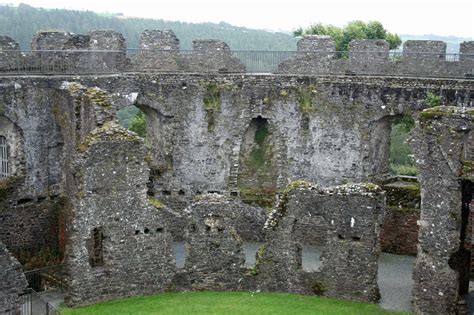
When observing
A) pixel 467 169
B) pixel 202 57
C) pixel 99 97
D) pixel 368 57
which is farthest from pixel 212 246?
pixel 368 57

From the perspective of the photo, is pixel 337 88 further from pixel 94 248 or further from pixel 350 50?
pixel 94 248

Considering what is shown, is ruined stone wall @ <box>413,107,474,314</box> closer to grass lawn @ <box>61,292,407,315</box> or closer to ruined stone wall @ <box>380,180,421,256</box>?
grass lawn @ <box>61,292,407,315</box>

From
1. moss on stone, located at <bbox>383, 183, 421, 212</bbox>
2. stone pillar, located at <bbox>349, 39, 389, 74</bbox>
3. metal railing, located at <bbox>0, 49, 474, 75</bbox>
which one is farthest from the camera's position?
stone pillar, located at <bbox>349, 39, 389, 74</bbox>

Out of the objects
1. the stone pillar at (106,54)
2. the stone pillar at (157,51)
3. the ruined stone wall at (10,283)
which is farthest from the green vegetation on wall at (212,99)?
the ruined stone wall at (10,283)

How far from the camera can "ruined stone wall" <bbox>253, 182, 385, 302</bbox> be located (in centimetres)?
2352

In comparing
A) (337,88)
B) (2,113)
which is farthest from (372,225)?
(2,113)

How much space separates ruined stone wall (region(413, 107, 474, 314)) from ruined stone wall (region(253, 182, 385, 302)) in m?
1.76

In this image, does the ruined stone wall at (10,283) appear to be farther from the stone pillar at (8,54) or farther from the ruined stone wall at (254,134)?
the ruined stone wall at (254,134)

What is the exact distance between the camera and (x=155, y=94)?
30.8 metres

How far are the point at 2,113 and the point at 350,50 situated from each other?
14.3 meters

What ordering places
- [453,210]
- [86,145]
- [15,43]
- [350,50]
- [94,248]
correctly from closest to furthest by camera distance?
[453,210] < [86,145] < [94,248] < [15,43] < [350,50]

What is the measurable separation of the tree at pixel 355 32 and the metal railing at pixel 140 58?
17.2m

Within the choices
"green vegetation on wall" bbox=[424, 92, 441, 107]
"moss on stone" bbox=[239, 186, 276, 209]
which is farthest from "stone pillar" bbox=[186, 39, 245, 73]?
"green vegetation on wall" bbox=[424, 92, 441, 107]

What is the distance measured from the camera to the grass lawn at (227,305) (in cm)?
2278
